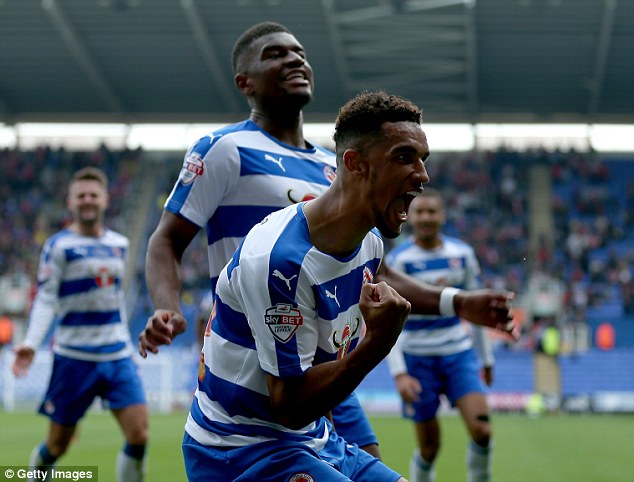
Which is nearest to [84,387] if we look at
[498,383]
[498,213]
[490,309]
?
[490,309]

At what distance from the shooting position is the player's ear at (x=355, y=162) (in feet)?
10.3

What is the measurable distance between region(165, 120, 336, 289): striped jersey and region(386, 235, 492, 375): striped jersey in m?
3.97

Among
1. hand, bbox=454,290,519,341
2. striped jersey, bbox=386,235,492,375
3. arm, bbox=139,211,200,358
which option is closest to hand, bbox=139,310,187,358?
arm, bbox=139,211,200,358

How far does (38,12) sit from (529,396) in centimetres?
1923

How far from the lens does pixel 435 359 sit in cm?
824

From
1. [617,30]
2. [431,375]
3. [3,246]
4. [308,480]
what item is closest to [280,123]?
[308,480]

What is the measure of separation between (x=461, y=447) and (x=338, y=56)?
781 inches

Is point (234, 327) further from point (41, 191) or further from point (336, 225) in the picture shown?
point (41, 191)

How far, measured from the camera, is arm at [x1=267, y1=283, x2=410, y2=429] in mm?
2924

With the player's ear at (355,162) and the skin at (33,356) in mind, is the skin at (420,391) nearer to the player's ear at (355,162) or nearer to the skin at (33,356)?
the skin at (33,356)

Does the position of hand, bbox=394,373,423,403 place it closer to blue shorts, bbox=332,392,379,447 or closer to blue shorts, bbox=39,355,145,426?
blue shorts, bbox=39,355,145,426

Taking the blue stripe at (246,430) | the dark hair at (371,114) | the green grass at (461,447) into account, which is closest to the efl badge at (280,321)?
the blue stripe at (246,430)

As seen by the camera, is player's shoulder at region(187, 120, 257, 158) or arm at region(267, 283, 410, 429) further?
player's shoulder at region(187, 120, 257, 158)

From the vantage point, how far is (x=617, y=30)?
28.9m
